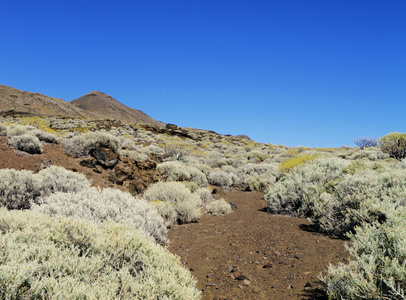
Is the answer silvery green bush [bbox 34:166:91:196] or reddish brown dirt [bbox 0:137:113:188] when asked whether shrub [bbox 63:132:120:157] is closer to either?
reddish brown dirt [bbox 0:137:113:188]

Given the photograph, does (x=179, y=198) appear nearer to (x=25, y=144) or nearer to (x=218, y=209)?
(x=218, y=209)

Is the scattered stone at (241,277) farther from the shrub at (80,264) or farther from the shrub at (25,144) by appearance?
the shrub at (25,144)

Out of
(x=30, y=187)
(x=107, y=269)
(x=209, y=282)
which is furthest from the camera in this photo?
(x=30, y=187)

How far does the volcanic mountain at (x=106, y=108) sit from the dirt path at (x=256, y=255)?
358ft

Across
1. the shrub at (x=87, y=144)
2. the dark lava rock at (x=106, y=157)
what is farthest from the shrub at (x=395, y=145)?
the shrub at (x=87, y=144)

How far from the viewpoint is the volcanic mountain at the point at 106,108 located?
11612 centimetres

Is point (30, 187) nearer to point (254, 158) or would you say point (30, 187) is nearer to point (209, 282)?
point (209, 282)

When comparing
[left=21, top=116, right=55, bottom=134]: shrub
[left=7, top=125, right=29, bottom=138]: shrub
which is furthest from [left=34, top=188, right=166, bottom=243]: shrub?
[left=21, top=116, right=55, bottom=134]: shrub

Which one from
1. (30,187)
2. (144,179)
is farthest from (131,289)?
(144,179)

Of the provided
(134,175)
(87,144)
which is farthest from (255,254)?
(87,144)

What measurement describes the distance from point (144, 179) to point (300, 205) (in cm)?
623

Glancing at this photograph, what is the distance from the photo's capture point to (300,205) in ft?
26.7

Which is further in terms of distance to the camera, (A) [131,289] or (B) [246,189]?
(B) [246,189]

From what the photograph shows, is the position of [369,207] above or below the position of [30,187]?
above
